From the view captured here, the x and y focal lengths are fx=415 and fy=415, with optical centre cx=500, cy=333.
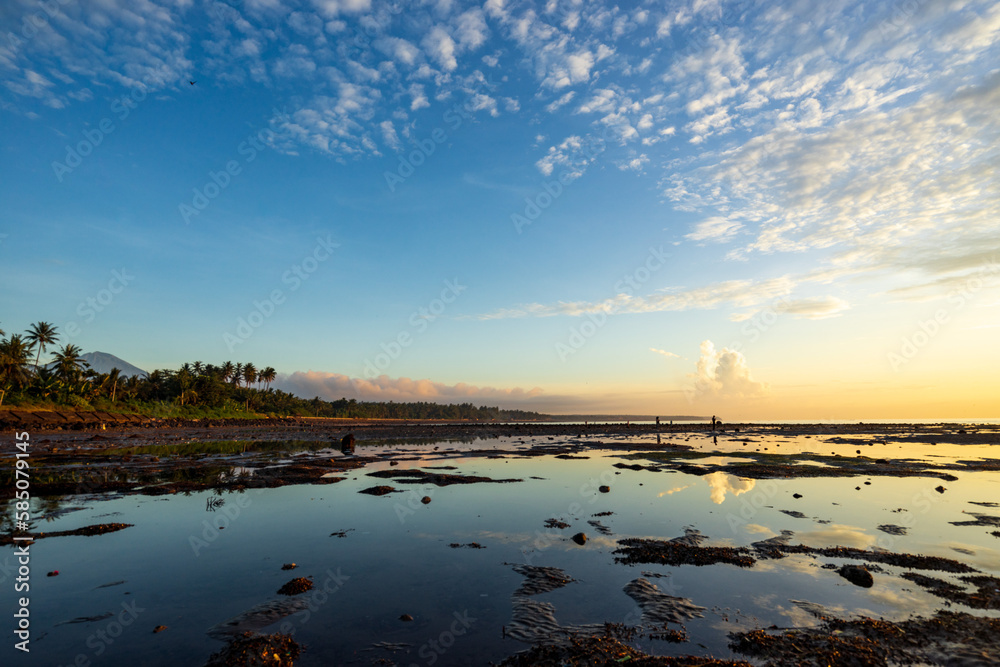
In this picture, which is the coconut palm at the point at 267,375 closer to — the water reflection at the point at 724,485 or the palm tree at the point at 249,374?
the palm tree at the point at 249,374

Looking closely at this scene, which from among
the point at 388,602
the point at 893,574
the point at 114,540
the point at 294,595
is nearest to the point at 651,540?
the point at 893,574

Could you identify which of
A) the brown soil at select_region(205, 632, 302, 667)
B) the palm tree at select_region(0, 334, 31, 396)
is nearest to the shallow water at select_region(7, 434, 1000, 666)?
the brown soil at select_region(205, 632, 302, 667)

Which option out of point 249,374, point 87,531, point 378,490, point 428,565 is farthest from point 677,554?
point 249,374

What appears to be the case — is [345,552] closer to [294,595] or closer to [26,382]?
[294,595]

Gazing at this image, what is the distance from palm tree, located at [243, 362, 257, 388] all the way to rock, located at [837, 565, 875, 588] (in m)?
179

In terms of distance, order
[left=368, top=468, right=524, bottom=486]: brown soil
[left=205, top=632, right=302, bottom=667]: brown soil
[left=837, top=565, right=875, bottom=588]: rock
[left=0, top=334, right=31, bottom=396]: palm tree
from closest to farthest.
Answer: [left=205, top=632, right=302, bottom=667]: brown soil < [left=837, top=565, right=875, bottom=588]: rock < [left=368, top=468, right=524, bottom=486]: brown soil < [left=0, top=334, right=31, bottom=396]: palm tree

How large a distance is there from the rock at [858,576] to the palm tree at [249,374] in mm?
179034

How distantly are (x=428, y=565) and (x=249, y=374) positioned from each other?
560 feet

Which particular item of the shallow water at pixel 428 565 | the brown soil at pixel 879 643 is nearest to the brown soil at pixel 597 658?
the shallow water at pixel 428 565

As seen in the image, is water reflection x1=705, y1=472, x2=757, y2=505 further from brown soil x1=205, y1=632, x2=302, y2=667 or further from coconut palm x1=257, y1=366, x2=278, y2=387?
coconut palm x1=257, y1=366, x2=278, y2=387

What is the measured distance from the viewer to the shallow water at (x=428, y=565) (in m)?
9.48

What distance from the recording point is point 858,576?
12.7 metres

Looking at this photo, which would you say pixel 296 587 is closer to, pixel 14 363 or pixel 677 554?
pixel 677 554

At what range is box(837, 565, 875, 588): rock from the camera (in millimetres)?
12500
